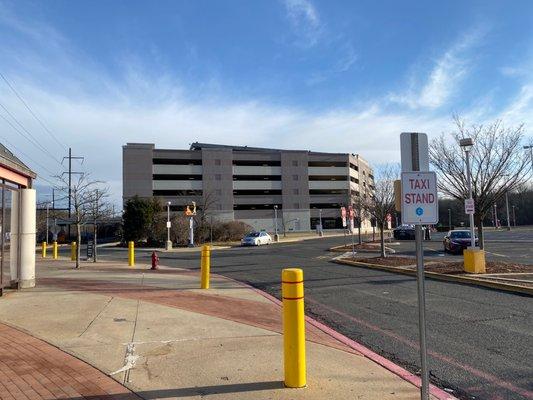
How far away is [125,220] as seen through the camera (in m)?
51.2

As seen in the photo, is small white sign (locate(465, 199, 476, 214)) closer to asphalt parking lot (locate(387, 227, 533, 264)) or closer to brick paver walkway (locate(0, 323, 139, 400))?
asphalt parking lot (locate(387, 227, 533, 264))

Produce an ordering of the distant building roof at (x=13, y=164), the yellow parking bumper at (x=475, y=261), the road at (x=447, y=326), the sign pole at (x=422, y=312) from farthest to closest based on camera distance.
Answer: the yellow parking bumper at (x=475, y=261) → the distant building roof at (x=13, y=164) → the road at (x=447, y=326) → the sign pole at (x=422, y=312)

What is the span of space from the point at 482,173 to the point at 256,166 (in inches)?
3047

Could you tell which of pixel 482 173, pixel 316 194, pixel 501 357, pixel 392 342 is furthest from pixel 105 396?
pixel 316 194

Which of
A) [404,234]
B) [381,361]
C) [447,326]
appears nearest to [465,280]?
[447,326]

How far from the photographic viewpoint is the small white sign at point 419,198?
4.49 meters

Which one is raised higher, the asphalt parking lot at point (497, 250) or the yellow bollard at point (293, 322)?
the yellow bollard at point (293, 322)

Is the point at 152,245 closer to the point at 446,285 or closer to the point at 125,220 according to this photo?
the point at 125,220

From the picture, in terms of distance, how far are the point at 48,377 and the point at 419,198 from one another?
4219 mm

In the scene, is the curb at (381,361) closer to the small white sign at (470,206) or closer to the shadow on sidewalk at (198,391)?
the shadow on sidewalk at (198,391)

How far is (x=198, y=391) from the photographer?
15.6 ft

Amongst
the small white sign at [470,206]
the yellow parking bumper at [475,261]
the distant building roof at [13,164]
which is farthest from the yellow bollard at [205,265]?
the small white sign at [470,206]

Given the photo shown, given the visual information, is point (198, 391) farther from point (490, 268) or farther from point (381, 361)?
point (490, 268)

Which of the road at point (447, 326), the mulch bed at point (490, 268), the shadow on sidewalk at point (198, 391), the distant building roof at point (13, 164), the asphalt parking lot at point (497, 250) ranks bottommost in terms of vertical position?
the road at point (447, 326)
